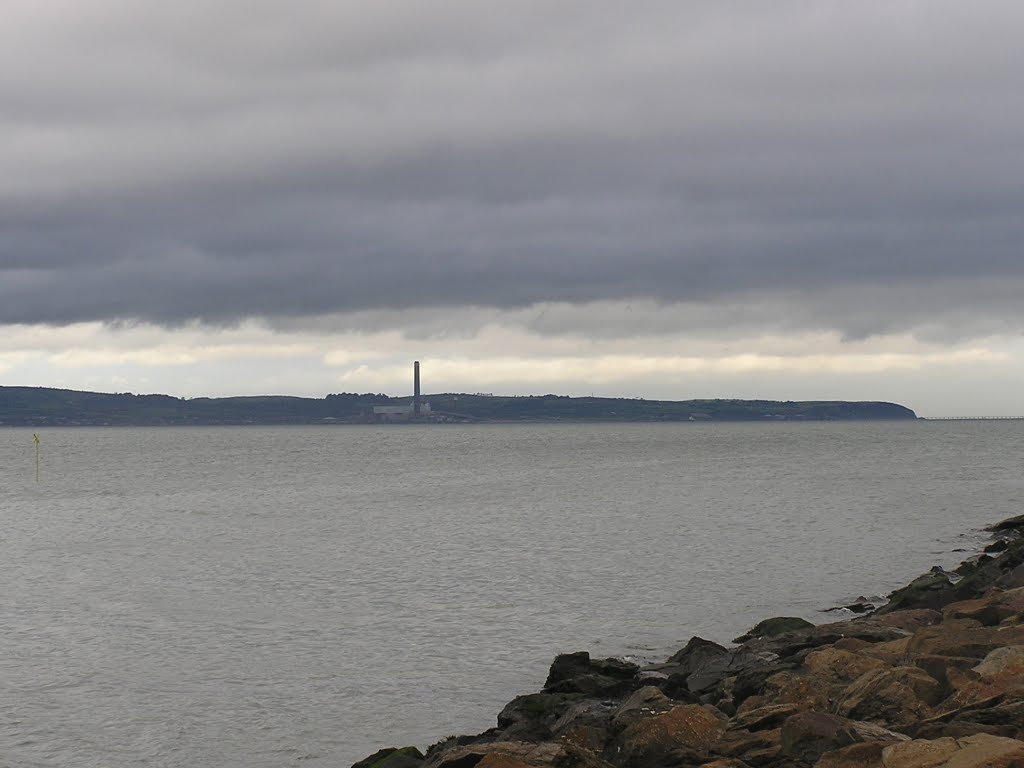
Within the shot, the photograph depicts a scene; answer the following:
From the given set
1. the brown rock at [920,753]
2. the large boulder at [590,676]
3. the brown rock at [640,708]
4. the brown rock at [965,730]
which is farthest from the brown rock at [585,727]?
the brown rock at [965,730]

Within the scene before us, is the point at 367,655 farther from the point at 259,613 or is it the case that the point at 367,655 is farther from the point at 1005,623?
the point at 1005,623

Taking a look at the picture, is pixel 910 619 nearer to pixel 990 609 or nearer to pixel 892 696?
pixel 990 609

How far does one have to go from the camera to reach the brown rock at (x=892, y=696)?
1438 cm

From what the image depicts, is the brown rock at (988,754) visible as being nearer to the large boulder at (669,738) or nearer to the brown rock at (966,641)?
the large boulder at (669,738)

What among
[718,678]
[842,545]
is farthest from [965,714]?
[842,545]

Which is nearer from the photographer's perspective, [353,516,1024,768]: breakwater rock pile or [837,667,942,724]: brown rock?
[353,516,1024,768]: breakwater rock pile

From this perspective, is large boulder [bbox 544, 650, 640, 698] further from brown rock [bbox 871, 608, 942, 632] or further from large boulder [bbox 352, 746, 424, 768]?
brown rock [bbox 871, 608, 942, 632]

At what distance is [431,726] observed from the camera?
18.7 meters

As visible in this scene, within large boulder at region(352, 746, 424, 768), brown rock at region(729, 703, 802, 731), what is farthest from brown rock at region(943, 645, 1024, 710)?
large boulder at region(352, 746, 424, 768)

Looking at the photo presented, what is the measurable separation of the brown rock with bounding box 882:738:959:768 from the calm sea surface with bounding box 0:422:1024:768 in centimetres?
828

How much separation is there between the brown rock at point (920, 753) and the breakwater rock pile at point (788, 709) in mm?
17

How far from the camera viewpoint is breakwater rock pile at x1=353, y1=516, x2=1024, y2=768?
12.5 metres

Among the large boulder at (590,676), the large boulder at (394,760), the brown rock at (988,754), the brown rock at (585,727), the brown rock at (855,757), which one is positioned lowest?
the large boulder at (394,760)

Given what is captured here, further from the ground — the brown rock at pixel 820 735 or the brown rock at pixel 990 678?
the brown rock at pixel 990 678
